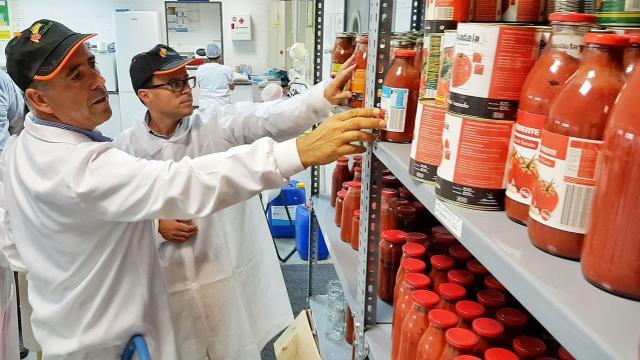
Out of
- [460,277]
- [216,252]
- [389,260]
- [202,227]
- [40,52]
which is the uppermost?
[40,52]

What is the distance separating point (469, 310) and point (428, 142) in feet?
1.03

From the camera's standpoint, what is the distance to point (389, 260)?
1.27 m

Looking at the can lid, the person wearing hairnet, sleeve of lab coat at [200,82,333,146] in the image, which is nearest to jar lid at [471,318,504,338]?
the can lid

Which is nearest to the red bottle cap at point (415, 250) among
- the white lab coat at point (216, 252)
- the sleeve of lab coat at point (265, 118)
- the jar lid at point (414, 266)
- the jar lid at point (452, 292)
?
the jar lid at point (414, 266)

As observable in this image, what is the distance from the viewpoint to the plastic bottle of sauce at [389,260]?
4.06 feet

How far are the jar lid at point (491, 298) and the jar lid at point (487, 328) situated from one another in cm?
6

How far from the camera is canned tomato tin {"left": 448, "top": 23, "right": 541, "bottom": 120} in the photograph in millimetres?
637

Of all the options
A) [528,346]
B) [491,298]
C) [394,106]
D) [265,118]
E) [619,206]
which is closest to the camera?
[619,206]

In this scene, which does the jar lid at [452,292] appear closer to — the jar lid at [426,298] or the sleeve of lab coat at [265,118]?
the jar lid at [426,298]

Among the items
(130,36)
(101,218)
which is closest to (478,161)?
(101,218)

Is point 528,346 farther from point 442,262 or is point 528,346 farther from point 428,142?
point 428,142

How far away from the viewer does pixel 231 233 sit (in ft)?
7.14

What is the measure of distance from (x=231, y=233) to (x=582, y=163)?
1.82 meters

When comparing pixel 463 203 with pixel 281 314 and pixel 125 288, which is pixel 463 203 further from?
pixel 281 314
